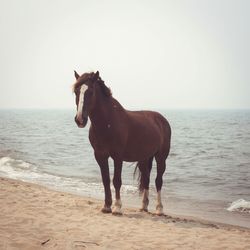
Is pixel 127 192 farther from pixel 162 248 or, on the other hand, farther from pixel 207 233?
pixel 162 248

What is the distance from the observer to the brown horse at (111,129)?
734 centimetres

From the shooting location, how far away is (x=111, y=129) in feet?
25.6

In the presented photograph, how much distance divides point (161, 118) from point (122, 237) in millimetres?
3940

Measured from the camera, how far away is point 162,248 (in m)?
5.77

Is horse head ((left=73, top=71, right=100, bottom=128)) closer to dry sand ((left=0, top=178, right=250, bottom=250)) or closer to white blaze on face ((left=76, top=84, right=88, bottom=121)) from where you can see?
white blaze on face ((left=76, top=84, right=88, bottom=121))

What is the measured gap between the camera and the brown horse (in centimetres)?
734

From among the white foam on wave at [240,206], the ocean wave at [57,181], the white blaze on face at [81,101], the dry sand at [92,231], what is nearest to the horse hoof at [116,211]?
the dry sand at [92,231]

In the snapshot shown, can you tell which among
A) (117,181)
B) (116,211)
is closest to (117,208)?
(116,211)

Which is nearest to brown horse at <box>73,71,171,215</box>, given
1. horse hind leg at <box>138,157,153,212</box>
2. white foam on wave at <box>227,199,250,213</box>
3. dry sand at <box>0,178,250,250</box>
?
horse hind leg at <box>138,157,153,212</box>

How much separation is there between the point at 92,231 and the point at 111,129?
218cm

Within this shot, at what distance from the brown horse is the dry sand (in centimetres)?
86

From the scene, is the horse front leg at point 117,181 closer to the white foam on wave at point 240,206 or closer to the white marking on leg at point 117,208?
the white marking on leg at point 117,208

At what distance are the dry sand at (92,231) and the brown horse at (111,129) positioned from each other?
859mm

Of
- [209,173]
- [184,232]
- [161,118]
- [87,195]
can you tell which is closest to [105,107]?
[161,118]
